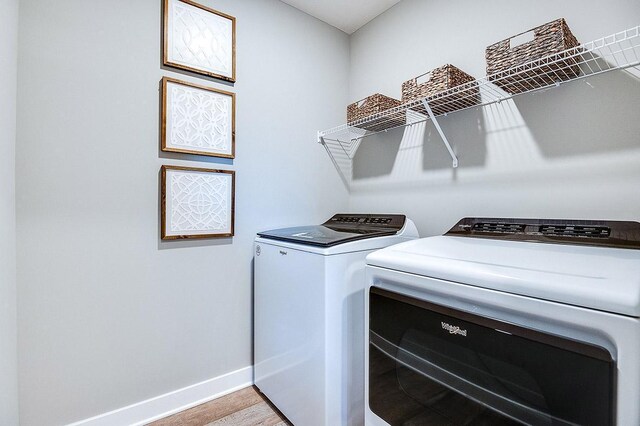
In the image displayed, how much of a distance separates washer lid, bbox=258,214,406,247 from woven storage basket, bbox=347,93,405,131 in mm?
608

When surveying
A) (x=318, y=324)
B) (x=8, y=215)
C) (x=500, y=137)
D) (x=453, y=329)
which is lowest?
(x=318, y=324)

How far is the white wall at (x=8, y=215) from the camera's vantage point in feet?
3.38

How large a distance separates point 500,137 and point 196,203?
1639 mm

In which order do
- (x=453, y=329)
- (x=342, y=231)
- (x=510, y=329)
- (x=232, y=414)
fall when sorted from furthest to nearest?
1. (x=342, y=231)
2. (x=232, y=414)
3. (x=453, y=329)
4. (x=510, y=329)

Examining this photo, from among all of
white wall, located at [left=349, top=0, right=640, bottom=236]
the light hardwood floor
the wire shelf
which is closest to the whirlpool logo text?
white wall, located at [left=349, top=0, right=640, bottom=236]

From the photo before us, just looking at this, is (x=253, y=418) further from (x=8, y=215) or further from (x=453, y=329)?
(x=8, y=215)

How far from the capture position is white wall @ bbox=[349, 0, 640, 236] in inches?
47.4

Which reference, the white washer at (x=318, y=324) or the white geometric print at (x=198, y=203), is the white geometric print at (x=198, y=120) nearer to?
the white geometric print at (x=198, y=203)

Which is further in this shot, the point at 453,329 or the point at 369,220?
the point at 369,220

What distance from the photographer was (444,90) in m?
1.44

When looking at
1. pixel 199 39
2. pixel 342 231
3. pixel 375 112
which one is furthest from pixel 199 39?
pixel 342 231

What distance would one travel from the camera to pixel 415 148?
6.40 feet

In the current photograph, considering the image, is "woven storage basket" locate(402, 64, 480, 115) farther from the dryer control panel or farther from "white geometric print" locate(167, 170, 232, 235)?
"white geometric print" locate(167, 170, 232, 235)

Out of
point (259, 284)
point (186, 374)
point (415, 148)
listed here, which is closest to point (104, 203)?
point (259, 284)
